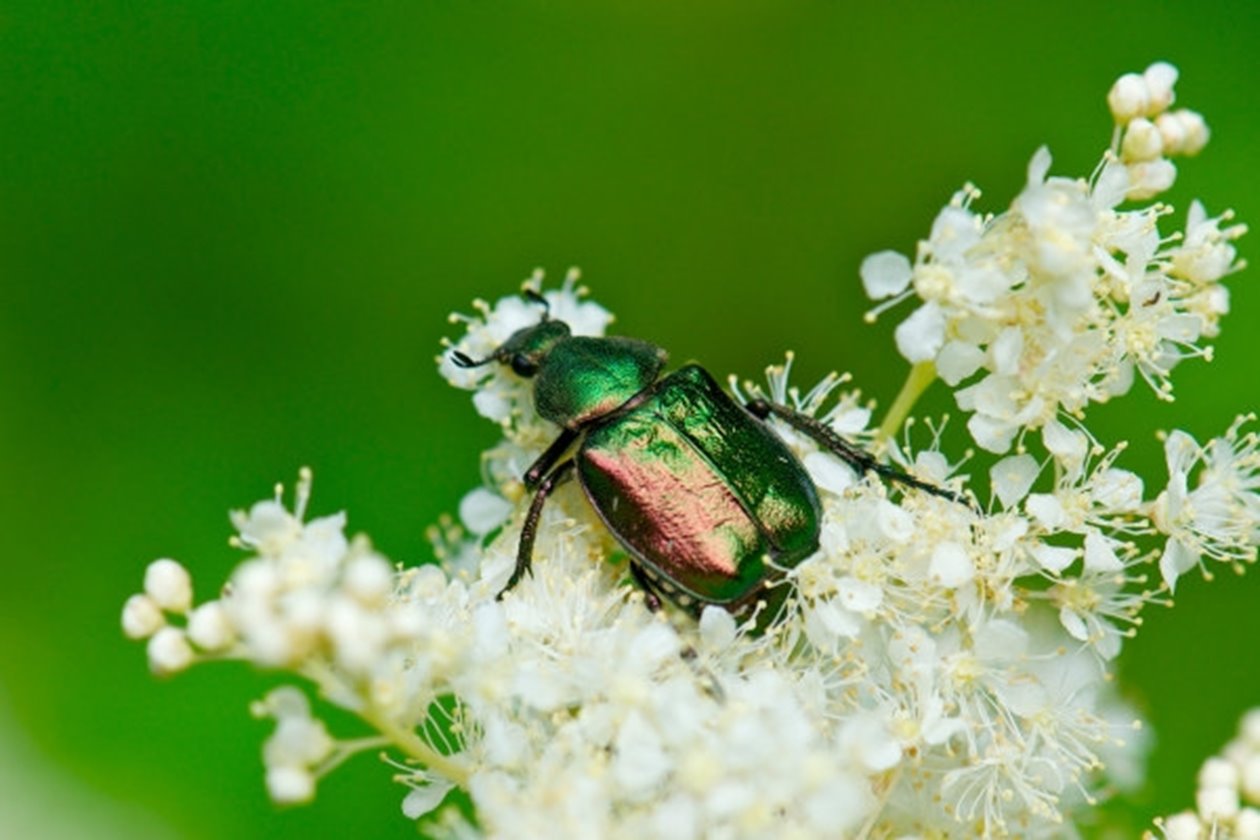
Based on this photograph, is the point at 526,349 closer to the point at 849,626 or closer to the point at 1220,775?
the point at 849,626

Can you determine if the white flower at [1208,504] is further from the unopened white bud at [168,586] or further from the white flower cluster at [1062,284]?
the unopened white bud at [168,586]

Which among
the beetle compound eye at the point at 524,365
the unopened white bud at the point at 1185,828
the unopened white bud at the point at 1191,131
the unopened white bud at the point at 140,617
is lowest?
the unopened white bud at the point at 1185,828

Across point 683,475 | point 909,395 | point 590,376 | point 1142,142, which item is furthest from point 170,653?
point 1142,142

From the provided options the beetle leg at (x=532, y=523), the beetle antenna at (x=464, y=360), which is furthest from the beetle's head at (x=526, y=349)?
the beetle leg at (x=532, y=523)

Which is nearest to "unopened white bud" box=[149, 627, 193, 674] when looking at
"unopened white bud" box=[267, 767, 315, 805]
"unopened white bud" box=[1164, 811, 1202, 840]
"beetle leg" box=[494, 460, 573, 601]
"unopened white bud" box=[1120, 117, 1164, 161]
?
"unopened white bud" box=[267, 767, 315, 805]

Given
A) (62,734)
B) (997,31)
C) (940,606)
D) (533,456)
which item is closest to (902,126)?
(997,31)
